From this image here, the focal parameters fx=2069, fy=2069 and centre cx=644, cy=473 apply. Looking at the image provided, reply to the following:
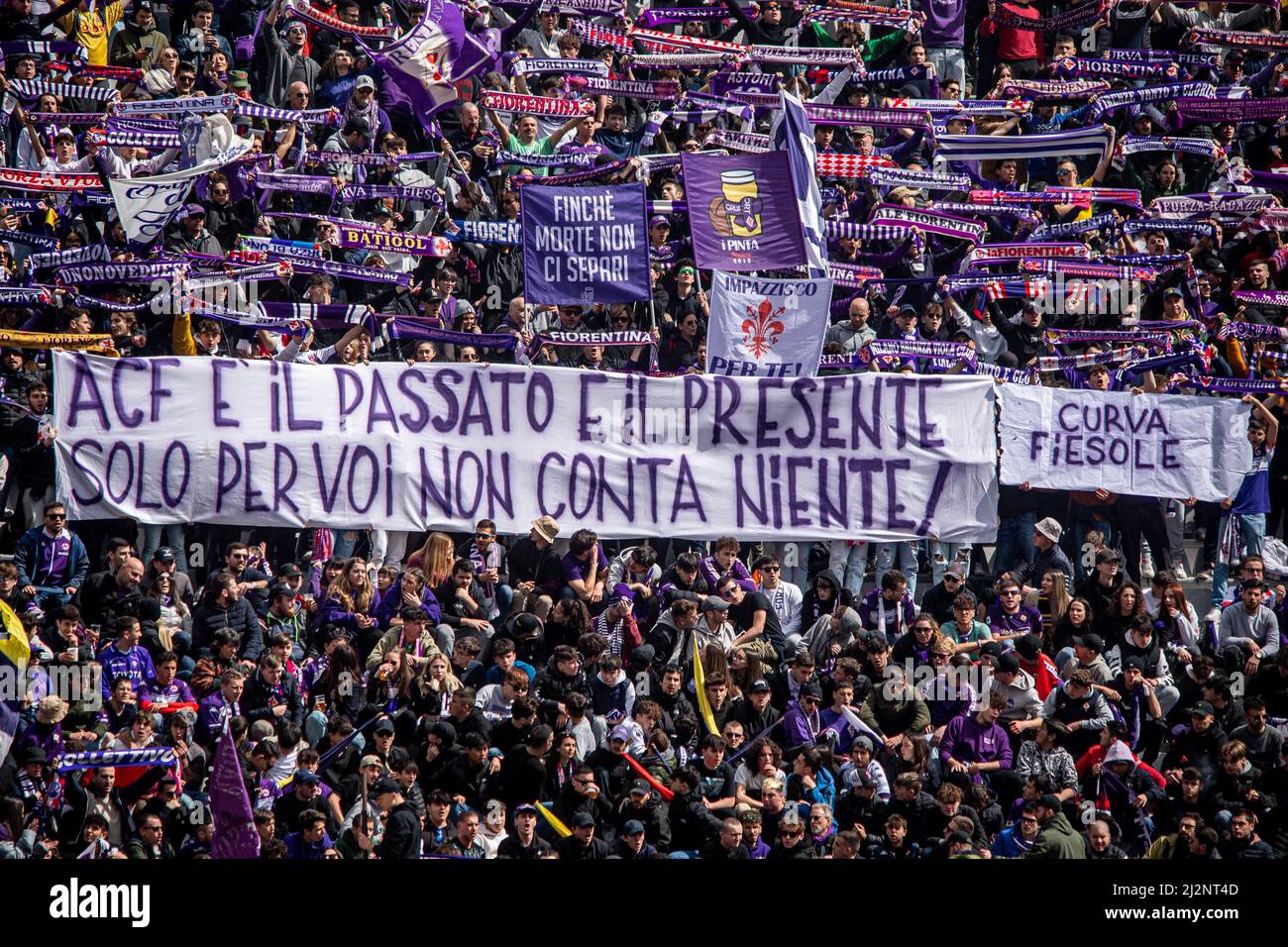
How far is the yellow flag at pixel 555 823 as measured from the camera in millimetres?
13438

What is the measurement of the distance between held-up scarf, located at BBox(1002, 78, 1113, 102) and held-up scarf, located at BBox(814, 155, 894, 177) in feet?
10.8

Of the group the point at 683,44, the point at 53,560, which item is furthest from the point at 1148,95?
the point at 53,560

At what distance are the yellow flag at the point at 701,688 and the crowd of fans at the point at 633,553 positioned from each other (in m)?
0.03

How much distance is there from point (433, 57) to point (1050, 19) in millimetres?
7881

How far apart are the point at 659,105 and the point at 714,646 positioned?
8.39 meters

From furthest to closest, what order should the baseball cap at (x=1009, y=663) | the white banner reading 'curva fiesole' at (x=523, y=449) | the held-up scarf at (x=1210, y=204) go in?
the held-up scarf at (x=1210, y=204) → the white banner reading 'curva fiesole' at (x=523, y=449) → the baseball cap at (x=1009, y=663)

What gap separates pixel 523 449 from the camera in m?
16.7

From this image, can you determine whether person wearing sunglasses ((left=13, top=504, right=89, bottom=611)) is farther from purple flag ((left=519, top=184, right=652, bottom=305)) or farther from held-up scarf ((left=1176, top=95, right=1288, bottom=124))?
held-up scarf ((left=1176, top=95, right=1288, bottom=124))

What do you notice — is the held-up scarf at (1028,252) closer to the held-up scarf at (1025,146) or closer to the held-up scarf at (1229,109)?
the held-up scarf at (1025,146)

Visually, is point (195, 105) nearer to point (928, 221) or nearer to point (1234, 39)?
point (928, 221)

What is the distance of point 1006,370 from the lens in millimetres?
17953

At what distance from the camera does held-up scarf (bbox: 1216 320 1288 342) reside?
18875 mm

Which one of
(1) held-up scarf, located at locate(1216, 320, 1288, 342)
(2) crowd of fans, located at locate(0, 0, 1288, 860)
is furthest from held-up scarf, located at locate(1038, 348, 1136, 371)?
(1) held-up scarf, located at locate(1216, 320, 1288, 342)

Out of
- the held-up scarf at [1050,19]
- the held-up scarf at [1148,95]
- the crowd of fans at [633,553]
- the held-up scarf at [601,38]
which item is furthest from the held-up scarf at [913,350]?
the held-up scarf at [1050,19]
